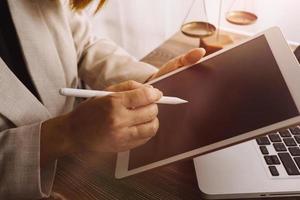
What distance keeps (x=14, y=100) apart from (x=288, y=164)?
543mm

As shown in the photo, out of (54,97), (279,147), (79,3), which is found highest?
(79,3)

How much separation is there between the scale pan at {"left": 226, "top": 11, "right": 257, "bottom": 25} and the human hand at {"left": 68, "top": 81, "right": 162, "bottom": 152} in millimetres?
615

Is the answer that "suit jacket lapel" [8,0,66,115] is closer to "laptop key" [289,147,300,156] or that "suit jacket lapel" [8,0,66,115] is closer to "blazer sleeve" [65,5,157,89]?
"blazer sleeve" [65,5,157,89]

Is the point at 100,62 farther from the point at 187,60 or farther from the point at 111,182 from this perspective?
the point at 111,182

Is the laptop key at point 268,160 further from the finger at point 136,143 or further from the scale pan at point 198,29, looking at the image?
the scale pan at point 198,29

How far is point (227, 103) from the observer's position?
51cm

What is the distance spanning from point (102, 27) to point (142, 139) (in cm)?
111

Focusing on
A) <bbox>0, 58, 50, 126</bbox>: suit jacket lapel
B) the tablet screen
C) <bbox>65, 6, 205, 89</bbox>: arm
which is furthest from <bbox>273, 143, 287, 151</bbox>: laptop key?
<bbox>0, 58, 50, 126</bbox>: suit jacket lapel

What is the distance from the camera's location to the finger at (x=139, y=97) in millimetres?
497

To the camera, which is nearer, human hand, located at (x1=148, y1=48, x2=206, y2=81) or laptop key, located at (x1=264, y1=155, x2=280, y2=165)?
laptop key, located at (x1=264, y1=155, x2=280, y2=165)

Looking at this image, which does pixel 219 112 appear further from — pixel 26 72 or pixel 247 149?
pixel 26 72

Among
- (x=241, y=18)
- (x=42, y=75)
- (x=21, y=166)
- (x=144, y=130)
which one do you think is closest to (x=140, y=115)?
(x=144, y=130)

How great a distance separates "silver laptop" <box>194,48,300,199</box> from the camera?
0.51 meters

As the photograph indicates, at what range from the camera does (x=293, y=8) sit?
120 cm
